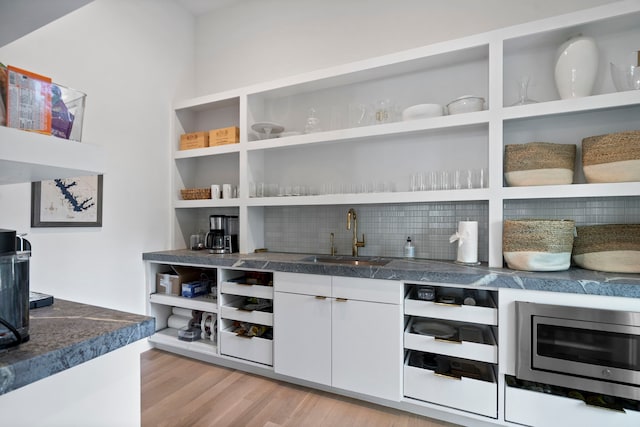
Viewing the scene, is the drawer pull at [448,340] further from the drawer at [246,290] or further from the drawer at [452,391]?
the drawer at [246,290]

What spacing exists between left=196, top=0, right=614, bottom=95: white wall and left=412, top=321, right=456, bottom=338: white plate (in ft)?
6.90

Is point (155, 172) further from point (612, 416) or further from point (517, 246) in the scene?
point (612, 416)

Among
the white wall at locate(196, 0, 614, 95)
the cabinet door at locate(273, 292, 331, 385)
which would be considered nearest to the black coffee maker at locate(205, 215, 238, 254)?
the cabinet door at locate(273, 292, 331, 385)

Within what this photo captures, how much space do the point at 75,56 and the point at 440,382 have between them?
335 centimetres

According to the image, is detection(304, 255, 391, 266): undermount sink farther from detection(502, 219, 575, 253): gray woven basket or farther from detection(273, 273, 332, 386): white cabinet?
detection(502, 219, 575, 253): gray woven basket

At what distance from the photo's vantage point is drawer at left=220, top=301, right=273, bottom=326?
7.50 feet

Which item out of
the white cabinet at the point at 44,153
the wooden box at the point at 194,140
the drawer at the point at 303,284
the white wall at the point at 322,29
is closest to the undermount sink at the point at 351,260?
the drawer at the point at 303,284

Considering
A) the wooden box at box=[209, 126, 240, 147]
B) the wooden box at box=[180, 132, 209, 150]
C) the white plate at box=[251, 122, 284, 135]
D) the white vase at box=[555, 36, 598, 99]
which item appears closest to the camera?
the white vase at box=[555, 36, 598, 99]

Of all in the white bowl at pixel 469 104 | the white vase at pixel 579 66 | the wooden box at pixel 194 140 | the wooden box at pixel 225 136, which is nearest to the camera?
the white vase at pixel 579 66

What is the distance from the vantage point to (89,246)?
2.41 metres

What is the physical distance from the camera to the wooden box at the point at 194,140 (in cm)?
300

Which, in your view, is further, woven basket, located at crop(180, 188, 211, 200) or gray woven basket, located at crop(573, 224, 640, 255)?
woven basket, located at crop(180, 188, 211, 200)

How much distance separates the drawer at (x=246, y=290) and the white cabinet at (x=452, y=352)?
39.1 inches

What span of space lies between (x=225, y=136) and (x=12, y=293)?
239 cm
